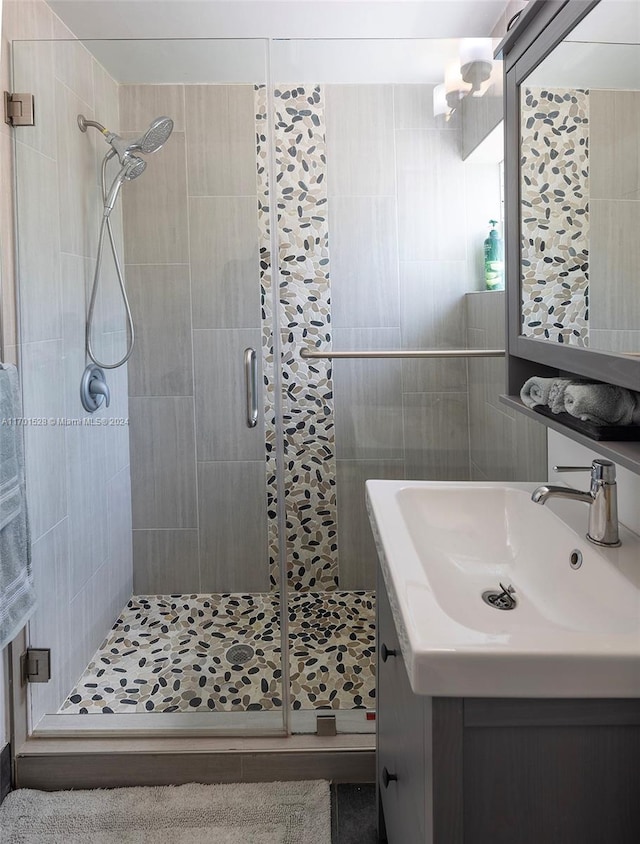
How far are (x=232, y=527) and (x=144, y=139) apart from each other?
1.16m

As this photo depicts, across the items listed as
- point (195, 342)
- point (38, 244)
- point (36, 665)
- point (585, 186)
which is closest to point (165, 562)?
point (36, 665)

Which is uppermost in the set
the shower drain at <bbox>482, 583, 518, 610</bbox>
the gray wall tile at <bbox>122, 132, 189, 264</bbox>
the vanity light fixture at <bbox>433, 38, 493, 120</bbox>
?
the vanity light fixture at <bbox>433, 38, 493, 120</bbox>

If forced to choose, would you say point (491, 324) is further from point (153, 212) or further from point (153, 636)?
point (153, 636)

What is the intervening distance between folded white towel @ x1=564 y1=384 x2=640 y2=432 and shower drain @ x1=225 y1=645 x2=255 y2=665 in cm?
135

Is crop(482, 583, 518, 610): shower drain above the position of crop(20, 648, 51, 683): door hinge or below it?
above

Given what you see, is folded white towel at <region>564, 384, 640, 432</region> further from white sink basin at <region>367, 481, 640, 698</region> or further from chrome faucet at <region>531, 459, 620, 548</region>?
white sink basin at <region>367, 481, 640, 698</region>

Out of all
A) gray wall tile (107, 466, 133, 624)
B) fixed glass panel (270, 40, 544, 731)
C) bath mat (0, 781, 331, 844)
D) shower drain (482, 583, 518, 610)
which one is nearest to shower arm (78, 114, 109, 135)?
fixed glass panel (270, 40, 544, 731)

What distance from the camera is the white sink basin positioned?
2.82 feet

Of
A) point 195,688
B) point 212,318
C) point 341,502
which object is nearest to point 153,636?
point 195,688

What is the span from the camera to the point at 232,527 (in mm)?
2201

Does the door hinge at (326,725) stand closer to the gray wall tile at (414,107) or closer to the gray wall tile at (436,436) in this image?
the gray wall tile at (436,436)

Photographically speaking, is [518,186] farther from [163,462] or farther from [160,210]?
[163,462]

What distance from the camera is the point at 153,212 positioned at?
2.10 m

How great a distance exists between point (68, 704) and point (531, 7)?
2.20m
